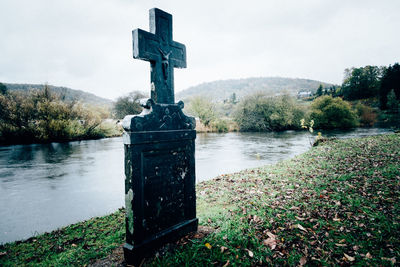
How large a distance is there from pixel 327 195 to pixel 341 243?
193cm

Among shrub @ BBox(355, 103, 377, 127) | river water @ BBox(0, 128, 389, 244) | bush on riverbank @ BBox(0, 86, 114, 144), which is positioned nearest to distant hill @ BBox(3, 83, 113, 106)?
bush on riverbank @ BBox(0, 86, 114, 144)

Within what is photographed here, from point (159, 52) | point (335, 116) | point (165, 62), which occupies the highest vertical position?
point (335, 116)

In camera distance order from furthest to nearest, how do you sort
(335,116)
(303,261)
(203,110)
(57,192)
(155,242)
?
(203,110) < (335,116) < (57,192) < (155,242) < (303,261)

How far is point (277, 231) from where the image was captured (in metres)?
3.26

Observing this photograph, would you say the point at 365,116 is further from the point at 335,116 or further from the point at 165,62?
the point at 165,62

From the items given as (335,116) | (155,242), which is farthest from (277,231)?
(335,116)

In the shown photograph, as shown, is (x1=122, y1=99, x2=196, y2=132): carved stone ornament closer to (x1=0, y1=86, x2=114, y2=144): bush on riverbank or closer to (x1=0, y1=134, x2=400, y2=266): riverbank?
(x1=0, y1=134, x2=400, y2=266): riverbank

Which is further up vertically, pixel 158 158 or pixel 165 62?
pixel 165 62

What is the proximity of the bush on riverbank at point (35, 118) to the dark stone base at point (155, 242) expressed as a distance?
21.9 meters

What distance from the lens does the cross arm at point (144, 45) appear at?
2852 millimetres

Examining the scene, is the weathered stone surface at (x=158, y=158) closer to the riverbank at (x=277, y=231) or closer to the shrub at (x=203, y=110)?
the riverbank at (x=277, y=231)

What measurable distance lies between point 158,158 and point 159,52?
161 cm

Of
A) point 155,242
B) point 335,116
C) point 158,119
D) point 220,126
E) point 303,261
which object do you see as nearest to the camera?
point 303,261

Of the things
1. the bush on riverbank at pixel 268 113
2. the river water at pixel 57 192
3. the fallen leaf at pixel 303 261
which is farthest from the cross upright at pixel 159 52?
the bush on riverbank at pixel 268 113
